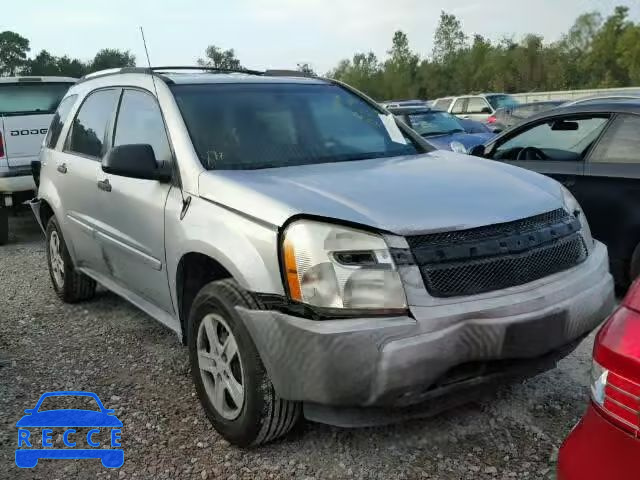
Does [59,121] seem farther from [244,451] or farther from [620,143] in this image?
[620,143]

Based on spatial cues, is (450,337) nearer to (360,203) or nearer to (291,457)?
(360,203)

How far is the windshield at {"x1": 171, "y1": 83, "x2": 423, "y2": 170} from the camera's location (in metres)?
3.35

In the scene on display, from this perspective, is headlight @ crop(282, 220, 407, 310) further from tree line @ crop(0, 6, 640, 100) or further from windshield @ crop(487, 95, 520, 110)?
tree line @ crop(0, 6, 640, 100)

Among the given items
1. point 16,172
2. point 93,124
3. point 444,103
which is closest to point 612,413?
point 93,124

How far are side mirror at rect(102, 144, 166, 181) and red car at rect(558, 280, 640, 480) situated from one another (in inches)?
93.1

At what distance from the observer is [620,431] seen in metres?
1.51

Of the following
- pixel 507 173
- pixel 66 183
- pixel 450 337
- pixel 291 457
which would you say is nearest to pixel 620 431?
pixel 450 337

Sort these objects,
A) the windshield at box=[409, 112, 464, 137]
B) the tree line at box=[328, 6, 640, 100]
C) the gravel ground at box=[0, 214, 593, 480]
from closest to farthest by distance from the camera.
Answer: the gravel ground at box=[0, 214, 593, 480]
the windshield at box=[409, 112, 464, 137]
the tree line at box=[328, 6, 640, 100]

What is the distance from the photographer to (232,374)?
9.47ft

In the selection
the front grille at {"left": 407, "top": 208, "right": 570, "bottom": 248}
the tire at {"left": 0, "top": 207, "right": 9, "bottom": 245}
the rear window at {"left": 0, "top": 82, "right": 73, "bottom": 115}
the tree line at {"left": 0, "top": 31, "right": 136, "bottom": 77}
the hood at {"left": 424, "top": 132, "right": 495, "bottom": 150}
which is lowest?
the tire at {"left": 0, "top": 207, "right": 9, "bottom": 245}

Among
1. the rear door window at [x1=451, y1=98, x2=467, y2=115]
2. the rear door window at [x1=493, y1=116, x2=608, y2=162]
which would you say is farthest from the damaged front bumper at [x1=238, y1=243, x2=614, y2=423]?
the rear door window at [x1=451, y1=98, x2=467, y2=115]

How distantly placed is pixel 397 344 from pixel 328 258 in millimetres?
412

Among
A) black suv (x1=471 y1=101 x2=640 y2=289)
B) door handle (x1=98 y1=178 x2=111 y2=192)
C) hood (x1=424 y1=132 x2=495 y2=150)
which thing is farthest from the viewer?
hood (x1=424 y1=132 x2=495 y2=150)

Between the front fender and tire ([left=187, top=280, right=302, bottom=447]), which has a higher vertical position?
the front fender
